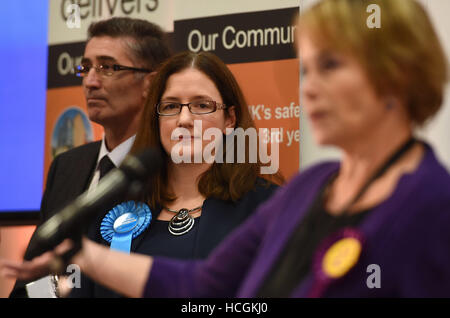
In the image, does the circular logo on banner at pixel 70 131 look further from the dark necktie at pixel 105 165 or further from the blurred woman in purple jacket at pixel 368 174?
the blurred woman in purple jacket at pixel 368 174

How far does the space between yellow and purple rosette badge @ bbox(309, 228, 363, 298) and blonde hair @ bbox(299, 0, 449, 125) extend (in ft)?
0.65

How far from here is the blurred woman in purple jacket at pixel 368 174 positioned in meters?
0.79

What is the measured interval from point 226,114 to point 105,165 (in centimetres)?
55

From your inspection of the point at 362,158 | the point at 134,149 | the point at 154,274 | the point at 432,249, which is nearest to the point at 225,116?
the point at 134,149

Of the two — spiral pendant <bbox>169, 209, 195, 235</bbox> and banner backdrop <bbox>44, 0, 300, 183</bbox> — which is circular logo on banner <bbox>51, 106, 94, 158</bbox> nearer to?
banner backdrop <bbox>44, 0, 300, 183</bbox>

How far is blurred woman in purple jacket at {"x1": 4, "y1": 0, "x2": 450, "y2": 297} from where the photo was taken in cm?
79

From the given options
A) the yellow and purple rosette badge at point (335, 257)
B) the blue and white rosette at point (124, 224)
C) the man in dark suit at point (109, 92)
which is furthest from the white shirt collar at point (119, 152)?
the yellow and purple rosette badge at point (335, 257)

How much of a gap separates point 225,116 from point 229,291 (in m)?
0.96

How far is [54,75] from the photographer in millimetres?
2859

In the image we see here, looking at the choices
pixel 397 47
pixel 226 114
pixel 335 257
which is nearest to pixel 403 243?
pixel 335 257

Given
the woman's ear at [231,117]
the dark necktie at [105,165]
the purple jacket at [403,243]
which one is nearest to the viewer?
the purple jacket at [403,243]

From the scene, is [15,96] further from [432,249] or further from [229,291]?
[432,249]

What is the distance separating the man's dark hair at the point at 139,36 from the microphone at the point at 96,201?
57.6 inches

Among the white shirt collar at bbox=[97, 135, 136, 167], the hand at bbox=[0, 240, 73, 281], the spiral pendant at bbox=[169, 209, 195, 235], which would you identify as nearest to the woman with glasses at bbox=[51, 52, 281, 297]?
the spiral pendant at bbox=[169, 209, 195, 235]
